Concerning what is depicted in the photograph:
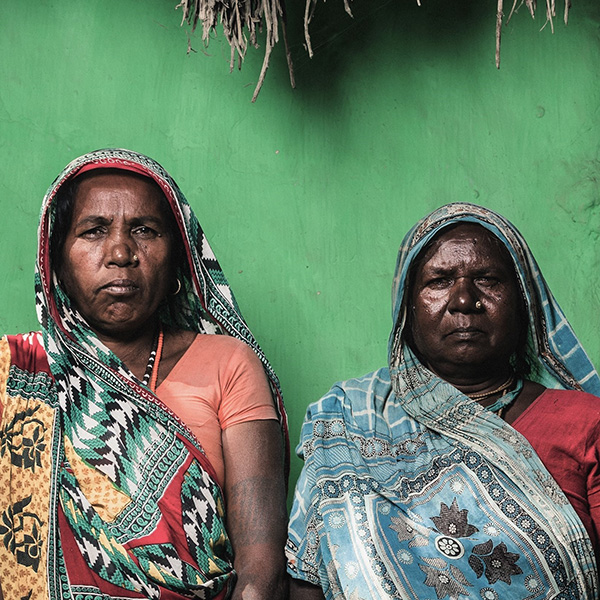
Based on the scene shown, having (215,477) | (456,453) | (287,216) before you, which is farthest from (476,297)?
(287,216)

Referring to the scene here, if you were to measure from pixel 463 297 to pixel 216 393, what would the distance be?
82cm

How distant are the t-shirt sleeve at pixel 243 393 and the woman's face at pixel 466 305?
1.70 feet

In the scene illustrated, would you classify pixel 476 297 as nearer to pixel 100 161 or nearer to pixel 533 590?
pixel 533 590

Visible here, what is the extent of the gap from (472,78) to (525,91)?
8.5 inches

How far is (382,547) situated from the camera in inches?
100

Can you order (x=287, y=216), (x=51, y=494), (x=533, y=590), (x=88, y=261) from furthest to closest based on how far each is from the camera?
1. (x=287, y=216)
2. (x=88, y=261)
3. (x=51, y=494)
4. (x=533, y=590)

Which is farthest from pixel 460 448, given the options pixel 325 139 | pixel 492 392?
pixel 325 139

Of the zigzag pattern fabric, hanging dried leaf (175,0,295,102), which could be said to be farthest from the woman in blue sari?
hanging dried leaf (175,0,295,102)

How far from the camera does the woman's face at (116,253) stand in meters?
2.93

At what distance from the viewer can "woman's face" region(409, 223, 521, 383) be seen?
2.76 m

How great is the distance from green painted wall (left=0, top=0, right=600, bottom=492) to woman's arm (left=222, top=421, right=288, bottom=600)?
740 mm

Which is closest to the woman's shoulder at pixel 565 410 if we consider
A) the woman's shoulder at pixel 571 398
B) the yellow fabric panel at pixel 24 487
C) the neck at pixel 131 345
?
the woman's shoulder at pixel 571 398

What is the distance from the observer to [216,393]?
2.94m

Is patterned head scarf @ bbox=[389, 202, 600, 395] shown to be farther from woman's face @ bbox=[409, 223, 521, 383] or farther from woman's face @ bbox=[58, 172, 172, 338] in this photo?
woman's face @ bbox=[58, 172, 172, 338]
